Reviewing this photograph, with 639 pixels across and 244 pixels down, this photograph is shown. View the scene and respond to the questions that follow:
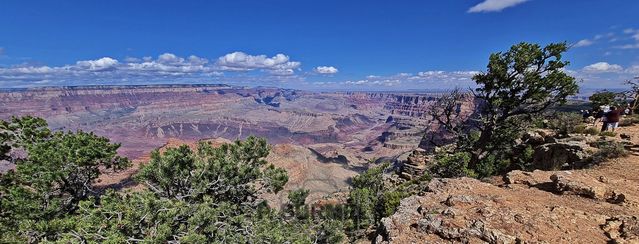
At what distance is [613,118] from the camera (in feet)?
72.8

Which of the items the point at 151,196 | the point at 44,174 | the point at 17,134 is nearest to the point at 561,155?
the point at 151,196

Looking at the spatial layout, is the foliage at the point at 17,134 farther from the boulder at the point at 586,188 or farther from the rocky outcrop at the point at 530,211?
the boulder at the point at 586,188

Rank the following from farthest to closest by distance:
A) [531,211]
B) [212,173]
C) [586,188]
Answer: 1. [212,173]
2. [586,188]
3. [531,211]

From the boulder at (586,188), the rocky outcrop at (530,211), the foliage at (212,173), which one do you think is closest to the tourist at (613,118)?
the rocky outcrop at (530,211)

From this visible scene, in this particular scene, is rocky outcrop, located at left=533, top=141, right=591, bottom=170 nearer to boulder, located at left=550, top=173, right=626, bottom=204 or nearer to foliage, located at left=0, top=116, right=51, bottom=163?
boulder, located at left=550, top=173, right=626, bottom=204

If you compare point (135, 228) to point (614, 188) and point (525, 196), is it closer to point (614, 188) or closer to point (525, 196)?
point (525, 196)

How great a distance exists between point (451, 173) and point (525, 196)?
15089mm

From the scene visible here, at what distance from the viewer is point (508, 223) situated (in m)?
10.9

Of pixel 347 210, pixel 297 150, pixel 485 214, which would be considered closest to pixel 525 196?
pixel 485 214

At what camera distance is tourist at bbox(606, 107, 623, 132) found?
22.0 meters

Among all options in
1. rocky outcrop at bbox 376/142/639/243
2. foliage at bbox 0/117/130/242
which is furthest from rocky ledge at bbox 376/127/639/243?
foliage at bbox 0/117/130/242

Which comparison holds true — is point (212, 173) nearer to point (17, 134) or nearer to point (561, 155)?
point (17, 134)

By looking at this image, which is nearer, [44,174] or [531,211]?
[531,211]

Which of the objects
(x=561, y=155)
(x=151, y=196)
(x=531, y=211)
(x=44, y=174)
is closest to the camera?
(x=531, y=211)
